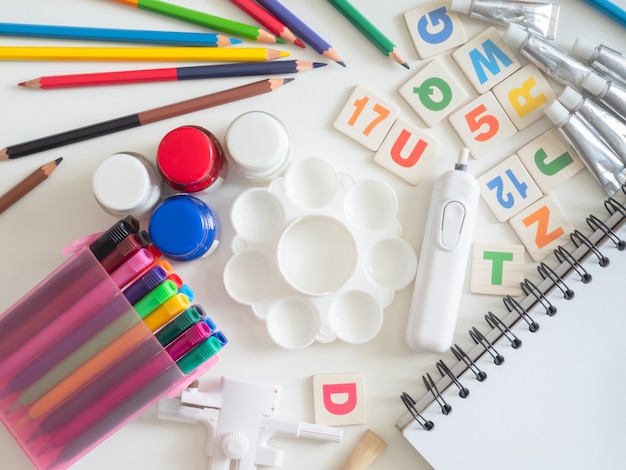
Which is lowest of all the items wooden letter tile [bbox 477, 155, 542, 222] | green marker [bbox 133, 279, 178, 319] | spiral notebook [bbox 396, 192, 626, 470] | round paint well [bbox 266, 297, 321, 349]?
spiral notebook [bbox 396, 192, 626, 470]

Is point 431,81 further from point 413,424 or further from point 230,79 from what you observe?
point 413,424

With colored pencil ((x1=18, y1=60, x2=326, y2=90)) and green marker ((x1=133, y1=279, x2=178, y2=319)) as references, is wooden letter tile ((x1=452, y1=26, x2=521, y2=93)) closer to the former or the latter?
colored pencil ((x1=18, y1=60, x2=326, y2=90))

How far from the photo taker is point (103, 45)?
2.13 ft

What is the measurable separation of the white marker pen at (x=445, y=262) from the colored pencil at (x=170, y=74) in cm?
21

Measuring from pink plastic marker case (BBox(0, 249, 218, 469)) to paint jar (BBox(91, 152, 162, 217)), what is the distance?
6 centimetres

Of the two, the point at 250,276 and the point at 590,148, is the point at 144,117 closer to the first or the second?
the point at 250,276

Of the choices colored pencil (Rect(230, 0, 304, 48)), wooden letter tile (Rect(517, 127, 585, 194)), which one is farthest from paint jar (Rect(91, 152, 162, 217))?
wooden letter tile (Rect(517, 127, 585, 194))

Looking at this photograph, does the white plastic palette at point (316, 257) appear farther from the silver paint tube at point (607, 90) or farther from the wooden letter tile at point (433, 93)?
the silver paint tube at point (607, 90)

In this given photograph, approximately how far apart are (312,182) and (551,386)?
34cm

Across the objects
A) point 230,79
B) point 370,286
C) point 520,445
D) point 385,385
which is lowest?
point 520,445

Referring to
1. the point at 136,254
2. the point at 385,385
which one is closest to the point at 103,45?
the point at 136,254

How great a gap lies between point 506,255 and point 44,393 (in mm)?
509

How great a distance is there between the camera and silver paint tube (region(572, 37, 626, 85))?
2.08 feet

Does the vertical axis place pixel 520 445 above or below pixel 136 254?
below
